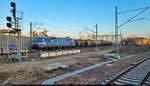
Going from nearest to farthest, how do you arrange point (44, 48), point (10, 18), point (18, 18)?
1. point (10, 18)
2. point (18, 18)
3. point (44, 48)

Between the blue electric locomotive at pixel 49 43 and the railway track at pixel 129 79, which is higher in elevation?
the blue electric locomotive at pixel 49 43

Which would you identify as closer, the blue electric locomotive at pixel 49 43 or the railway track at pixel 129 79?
the railway track at pixel 129 79

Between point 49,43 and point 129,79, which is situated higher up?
point 49,43

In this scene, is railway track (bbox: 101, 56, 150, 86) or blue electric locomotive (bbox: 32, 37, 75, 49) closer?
railway track (bbox: 101, 56, 150, 86)

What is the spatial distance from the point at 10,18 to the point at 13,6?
1.27 meters

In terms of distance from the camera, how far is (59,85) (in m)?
6.21

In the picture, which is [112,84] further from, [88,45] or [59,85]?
[88,45]

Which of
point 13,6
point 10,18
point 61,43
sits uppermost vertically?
point 13,6

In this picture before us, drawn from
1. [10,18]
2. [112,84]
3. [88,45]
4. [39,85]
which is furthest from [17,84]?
[88,45]

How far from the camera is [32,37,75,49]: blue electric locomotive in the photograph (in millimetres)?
24772

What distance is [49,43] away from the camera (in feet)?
90.9

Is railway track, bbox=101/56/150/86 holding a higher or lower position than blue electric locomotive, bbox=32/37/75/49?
lower

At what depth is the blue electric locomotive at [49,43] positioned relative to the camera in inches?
975

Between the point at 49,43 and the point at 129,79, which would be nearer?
the point at 129,79
